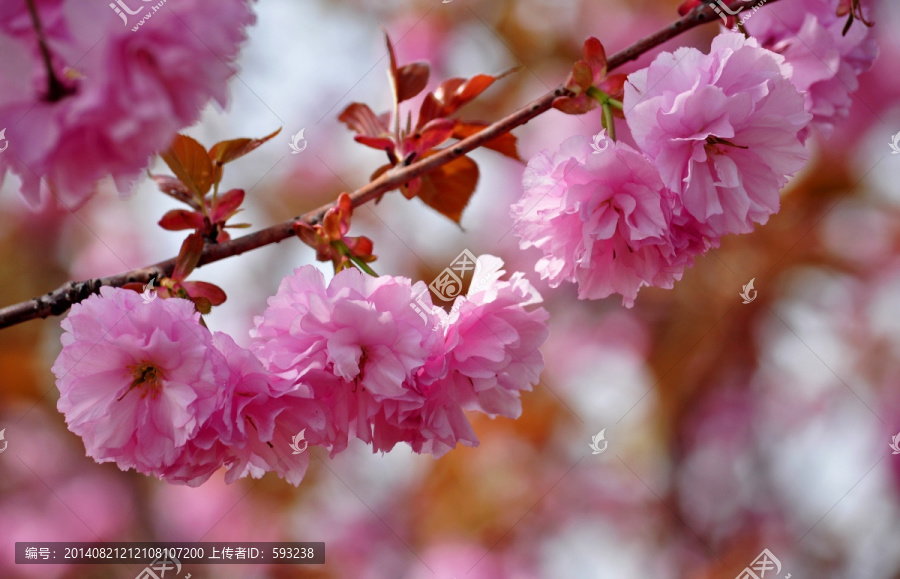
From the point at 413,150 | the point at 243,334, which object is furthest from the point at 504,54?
the point at 413,150

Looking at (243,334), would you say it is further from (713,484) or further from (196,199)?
(196,199)

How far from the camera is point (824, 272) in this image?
120 inches

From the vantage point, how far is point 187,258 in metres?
0.87

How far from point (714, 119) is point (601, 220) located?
17 centimetres

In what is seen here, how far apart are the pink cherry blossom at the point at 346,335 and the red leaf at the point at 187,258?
0.13m

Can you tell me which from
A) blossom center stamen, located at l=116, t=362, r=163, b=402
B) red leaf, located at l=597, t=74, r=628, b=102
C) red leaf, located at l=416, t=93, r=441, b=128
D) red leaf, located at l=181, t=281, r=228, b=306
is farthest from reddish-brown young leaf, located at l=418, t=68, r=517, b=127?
blossom center stamen, located at l=116, t=362, r=163, b=402

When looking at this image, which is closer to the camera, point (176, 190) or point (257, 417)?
point (257, 417)

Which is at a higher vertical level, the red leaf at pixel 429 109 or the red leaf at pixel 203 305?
the red leaf at pixel 429 109

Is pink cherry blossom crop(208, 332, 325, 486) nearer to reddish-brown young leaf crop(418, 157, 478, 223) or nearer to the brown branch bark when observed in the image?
the brown branch bark

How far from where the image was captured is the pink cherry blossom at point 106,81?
48 cm

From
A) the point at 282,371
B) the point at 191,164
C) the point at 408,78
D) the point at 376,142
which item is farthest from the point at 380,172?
the point at 282,371

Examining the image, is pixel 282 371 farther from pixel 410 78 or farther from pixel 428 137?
pixel 410 78

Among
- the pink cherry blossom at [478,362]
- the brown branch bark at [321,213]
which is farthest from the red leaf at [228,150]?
the pink cherry blossom at [478,362]

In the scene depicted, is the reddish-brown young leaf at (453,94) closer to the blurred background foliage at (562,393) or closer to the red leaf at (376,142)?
the red leaf at (376,142)
